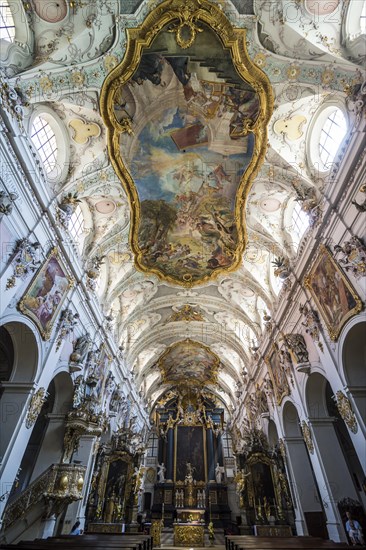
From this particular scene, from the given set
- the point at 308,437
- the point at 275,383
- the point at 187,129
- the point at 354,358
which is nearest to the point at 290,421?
the point at 275,383

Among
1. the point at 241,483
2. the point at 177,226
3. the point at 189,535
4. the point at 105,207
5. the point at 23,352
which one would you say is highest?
the point at 177,226

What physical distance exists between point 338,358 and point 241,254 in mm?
6737

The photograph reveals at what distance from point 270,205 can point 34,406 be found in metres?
11.6

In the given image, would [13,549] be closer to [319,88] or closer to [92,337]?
[92,337]

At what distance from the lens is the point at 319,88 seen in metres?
9.45

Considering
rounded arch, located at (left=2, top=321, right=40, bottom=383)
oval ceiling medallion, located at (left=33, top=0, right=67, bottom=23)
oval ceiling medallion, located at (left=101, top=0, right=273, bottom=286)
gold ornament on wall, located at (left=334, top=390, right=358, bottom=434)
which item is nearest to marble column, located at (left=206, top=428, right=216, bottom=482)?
oval ceiling medallion, located at (left=101, top=0, right=273, bottom=286)

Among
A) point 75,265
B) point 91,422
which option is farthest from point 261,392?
point 75,265

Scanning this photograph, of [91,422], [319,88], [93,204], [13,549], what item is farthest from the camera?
[93,204]

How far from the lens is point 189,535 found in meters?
16.6

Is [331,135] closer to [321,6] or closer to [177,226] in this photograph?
[321,6]

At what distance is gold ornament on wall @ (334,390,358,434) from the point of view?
29.9ft

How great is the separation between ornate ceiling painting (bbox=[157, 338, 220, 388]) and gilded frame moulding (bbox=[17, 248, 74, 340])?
15.0m

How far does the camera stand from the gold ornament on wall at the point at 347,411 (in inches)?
359

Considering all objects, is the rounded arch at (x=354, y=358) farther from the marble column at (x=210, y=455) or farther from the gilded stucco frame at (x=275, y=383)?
the marble column at (x=210, y=455)
